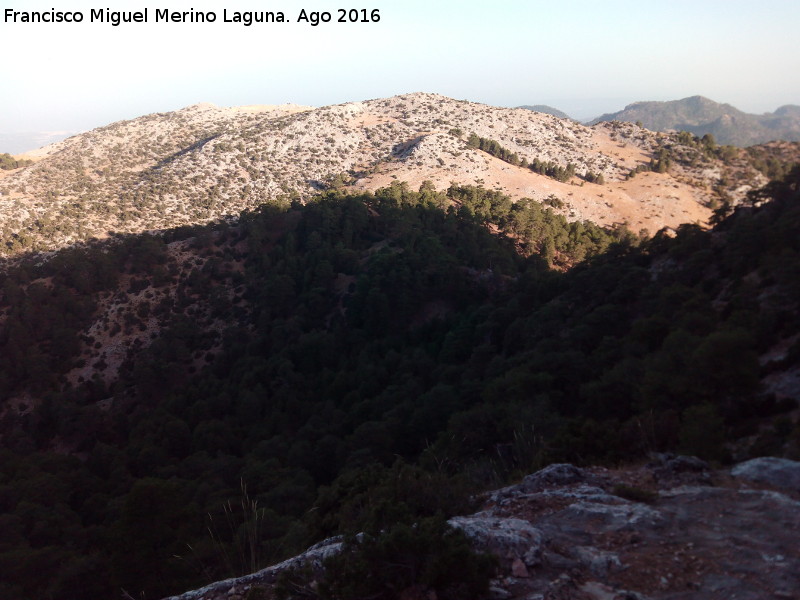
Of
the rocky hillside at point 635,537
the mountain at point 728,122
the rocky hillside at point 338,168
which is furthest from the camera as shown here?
the mountain at point 728,122

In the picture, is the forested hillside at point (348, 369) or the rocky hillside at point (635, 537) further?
the forested hillside at point (348, 369)

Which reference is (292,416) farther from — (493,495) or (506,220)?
(506,220)

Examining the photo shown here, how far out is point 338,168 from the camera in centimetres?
8131

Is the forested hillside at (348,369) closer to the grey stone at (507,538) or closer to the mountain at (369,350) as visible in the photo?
the mountain at (369,350)

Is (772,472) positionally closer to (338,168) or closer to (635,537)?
(635,537)

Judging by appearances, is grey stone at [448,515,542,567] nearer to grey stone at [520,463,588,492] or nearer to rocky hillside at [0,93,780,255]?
grey stone at [520,463,588,492]

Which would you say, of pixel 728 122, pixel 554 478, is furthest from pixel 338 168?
pixel 728 122

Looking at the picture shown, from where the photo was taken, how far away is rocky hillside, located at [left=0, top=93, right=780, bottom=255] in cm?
6488

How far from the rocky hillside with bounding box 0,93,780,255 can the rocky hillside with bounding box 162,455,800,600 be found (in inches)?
2040

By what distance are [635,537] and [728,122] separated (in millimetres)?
195987

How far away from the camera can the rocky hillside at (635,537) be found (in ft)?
21.3

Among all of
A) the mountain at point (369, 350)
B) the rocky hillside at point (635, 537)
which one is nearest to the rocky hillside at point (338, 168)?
the mountain at point (369, 350)

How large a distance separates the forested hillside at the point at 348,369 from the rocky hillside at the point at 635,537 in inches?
48.7

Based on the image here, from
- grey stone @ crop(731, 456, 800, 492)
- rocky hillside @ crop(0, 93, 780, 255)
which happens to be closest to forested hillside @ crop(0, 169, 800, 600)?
grey stone @ crop(731, 456, 800, 492)
